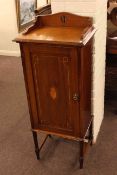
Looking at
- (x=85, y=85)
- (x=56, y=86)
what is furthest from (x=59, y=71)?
(x=85, y=85)

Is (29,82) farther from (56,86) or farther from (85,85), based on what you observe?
(85,85)

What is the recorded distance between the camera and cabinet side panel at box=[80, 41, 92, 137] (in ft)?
5.09

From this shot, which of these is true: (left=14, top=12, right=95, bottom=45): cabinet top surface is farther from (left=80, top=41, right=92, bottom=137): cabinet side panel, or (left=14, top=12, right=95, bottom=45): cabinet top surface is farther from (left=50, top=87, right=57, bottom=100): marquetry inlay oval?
(left=50, top=87, right=57, bottom=100): marquetry inlay oval

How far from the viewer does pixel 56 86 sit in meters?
1.62

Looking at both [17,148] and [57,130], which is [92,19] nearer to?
[57,130]

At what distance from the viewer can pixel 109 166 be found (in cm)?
201

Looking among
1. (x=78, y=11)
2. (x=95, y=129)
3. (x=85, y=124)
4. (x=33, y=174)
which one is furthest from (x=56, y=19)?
(x=33, y=174)

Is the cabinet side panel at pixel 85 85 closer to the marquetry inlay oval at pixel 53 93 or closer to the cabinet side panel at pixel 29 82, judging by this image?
the marquetry inlay oval at pixel 53 93

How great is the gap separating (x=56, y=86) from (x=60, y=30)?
15.3 inches

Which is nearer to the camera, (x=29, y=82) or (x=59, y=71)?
(x=59, y=71)

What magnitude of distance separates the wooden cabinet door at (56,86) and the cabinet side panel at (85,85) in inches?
1.5

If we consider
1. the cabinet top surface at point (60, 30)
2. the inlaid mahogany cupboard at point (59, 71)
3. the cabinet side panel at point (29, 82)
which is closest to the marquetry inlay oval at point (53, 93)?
the inlaid mahogany cupboard at point (59, 71)

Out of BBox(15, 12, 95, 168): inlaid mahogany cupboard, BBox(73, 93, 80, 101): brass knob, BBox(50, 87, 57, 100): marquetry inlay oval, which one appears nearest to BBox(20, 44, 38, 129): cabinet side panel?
BBox(15, 12, 95, 168): inlaid mahogany cupboard

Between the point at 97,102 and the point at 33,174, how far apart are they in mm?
819
